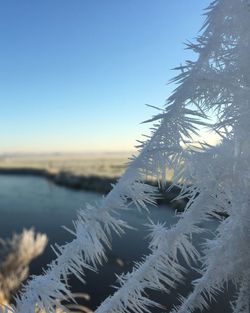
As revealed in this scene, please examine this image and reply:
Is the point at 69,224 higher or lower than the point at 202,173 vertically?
lower

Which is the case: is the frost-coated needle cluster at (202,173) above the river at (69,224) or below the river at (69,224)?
above

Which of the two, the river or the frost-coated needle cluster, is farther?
the river

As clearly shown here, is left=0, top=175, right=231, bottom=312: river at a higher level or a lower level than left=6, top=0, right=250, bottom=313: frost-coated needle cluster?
lower

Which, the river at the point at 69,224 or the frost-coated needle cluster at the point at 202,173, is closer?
the frost-coated needle cluster at the point at 202,173

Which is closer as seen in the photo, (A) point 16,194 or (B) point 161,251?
(B) point 161,251

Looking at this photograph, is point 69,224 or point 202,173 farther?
point 69,224

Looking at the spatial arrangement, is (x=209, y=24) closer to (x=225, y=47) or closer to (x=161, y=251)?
(x=225, y=47)

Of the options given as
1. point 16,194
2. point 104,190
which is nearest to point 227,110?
point 104,190

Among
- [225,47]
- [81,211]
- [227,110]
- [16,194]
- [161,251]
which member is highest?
[225,47]
